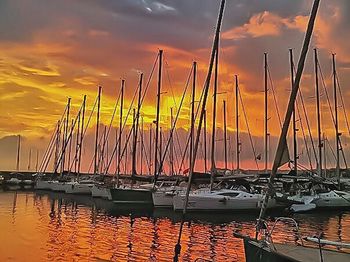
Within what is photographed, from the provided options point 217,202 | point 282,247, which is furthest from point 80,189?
point 282,247

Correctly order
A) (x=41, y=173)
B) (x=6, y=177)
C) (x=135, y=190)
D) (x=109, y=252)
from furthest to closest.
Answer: (x=6, y=177) < (x=41, y=173) < (x=135, y=190) < (x=109, y=252)

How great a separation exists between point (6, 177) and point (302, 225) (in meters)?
103

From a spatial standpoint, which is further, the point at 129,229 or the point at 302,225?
the point at 302,225

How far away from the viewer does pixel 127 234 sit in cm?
3262

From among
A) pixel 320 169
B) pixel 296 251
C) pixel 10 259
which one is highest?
pixel 320 169

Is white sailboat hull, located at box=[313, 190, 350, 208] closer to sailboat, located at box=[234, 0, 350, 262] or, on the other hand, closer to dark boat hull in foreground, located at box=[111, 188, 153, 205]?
dark boat hull in foreground, located at box=[111, 188, 153, 205]

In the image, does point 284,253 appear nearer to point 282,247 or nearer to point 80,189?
point 282,247

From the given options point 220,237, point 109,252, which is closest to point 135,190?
point 220,237

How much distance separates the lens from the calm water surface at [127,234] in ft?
80.4

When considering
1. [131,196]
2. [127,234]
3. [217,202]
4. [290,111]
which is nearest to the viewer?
[290,111]

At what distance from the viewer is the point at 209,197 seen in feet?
156

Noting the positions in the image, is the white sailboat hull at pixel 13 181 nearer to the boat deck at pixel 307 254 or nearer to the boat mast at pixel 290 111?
the boat deck at pixel 307 254

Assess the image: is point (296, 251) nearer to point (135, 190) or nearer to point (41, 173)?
point (135, 190)

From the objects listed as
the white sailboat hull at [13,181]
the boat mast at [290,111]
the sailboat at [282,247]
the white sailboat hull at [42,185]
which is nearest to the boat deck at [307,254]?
the sailboat at [282,247]
